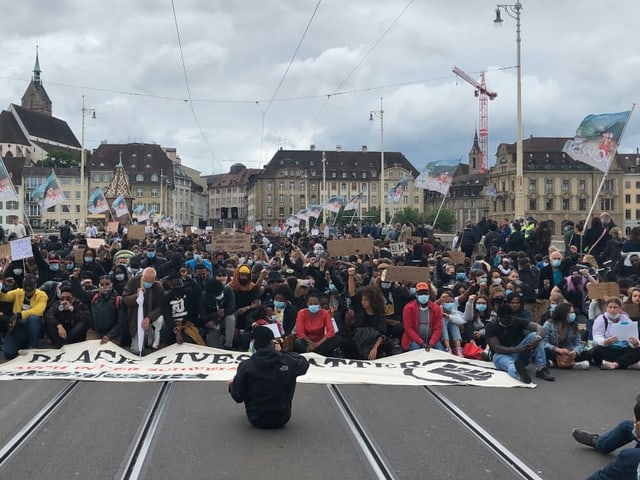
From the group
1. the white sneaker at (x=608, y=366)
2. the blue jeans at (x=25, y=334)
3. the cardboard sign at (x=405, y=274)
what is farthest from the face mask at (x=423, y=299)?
the blue jeans at (x=25, y=334)

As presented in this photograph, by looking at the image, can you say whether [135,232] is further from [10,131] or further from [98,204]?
[10,131]

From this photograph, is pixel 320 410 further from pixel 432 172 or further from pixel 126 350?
pixel 432 172

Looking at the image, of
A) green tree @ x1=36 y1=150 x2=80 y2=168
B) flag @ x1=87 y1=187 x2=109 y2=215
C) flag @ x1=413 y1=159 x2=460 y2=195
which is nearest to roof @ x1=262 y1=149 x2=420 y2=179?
green tree @ x1=36 y1=150 x2=80 y2=168

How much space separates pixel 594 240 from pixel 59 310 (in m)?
11.9

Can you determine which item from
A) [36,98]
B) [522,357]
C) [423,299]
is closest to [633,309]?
[522,357]

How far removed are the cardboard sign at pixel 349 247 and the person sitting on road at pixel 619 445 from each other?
11.6 meters

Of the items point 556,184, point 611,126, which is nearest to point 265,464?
point 611,126

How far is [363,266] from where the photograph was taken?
1531cm

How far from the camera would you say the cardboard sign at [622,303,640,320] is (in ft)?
38.2

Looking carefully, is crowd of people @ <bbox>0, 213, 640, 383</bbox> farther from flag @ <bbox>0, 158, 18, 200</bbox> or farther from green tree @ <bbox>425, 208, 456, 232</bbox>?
green tree @ <bbox>425, 208, 456, 232</bbox>

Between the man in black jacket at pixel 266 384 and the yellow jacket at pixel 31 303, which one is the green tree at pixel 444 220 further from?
the man in black jacket at pixel 266 384

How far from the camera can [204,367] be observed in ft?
33.2

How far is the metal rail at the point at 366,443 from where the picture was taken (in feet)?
19.3

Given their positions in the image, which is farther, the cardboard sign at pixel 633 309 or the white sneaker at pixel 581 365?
the cardboard sign at pixel 633 309
